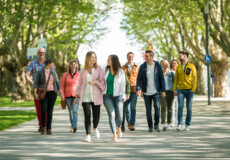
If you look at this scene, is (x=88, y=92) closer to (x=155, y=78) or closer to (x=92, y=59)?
(x=92, y=59)

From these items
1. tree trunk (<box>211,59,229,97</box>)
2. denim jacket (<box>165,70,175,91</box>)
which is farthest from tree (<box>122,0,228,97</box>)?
denim jacket (<box>165,70,175,91</box>)

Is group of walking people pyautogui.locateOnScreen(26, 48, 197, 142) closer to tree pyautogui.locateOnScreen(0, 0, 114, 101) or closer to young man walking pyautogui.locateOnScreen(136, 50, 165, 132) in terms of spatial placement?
young man walking pyautogui.locateOnScreen(136, 50, 165, 132)

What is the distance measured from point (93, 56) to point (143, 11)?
2409 centimetres

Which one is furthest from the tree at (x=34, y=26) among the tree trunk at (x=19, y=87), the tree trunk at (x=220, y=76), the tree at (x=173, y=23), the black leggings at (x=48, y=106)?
the black leggings at (x=48, y=106)

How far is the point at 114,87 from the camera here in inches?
406

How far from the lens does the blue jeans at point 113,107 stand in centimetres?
1023

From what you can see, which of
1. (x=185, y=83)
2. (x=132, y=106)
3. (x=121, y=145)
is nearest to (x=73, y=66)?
(x=132, y=106)

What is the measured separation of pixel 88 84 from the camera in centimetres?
1017

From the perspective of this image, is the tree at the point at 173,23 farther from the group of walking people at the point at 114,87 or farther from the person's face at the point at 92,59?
the person's face at the point at 92,59

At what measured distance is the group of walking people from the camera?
33.5 feet

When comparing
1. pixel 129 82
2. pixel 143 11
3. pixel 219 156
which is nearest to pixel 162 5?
pixel 143 11

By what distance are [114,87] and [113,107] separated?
0.42 m

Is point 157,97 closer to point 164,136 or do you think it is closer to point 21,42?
point 164,136

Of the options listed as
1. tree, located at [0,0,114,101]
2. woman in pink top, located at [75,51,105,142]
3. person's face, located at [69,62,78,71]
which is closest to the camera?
woman in pink top, located at [75,51,105,142]
